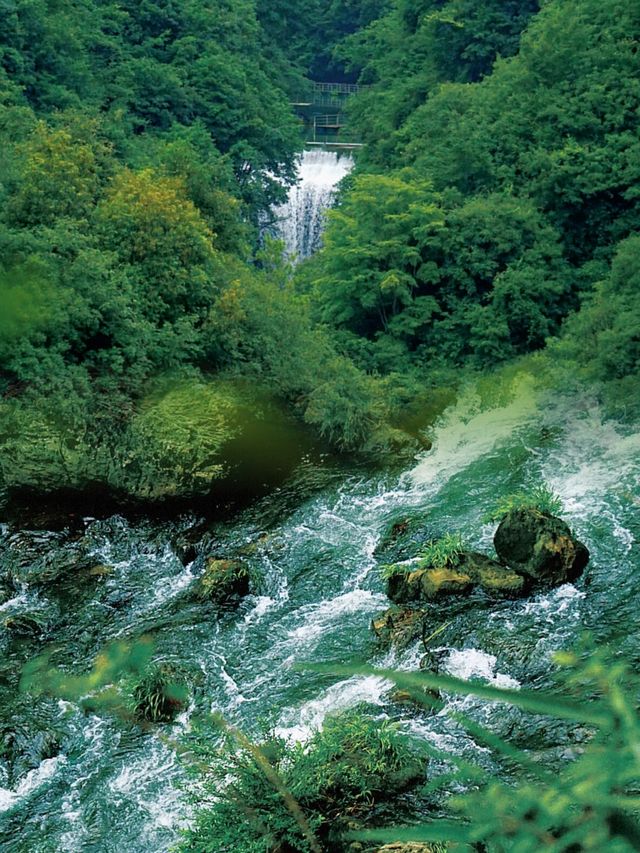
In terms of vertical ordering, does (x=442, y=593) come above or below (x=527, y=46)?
below

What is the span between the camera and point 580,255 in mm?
21062

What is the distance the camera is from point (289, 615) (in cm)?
1137

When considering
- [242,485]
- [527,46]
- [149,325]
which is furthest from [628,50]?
[242,485]

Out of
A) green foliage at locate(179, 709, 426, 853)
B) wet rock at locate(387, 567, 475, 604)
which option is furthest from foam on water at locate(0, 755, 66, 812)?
wet rock at locate(387, 567, 475, 604)

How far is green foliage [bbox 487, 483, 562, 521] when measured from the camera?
12.0 meters

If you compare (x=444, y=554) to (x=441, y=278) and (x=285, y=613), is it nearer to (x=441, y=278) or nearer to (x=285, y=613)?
(x=285, y=613)

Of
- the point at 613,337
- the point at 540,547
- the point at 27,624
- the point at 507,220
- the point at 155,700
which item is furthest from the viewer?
the point at 507,220

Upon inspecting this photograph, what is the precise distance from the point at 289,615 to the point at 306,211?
2256 cm

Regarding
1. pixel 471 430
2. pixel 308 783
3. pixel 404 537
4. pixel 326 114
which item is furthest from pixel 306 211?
pixel 308 783

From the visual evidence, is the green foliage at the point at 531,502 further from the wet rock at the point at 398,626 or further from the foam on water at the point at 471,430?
the wet rock at the point at 398,626

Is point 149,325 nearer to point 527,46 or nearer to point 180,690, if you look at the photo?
point 527,46

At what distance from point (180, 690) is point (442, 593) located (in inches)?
385

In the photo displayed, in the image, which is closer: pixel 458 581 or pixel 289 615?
pixel 458 581

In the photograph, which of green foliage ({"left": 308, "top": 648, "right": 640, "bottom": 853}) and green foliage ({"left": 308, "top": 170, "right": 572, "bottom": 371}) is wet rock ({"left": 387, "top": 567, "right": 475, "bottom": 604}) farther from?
green foliage ({"left": 308, "top": 648, "right": 640, "bottom": 853})
